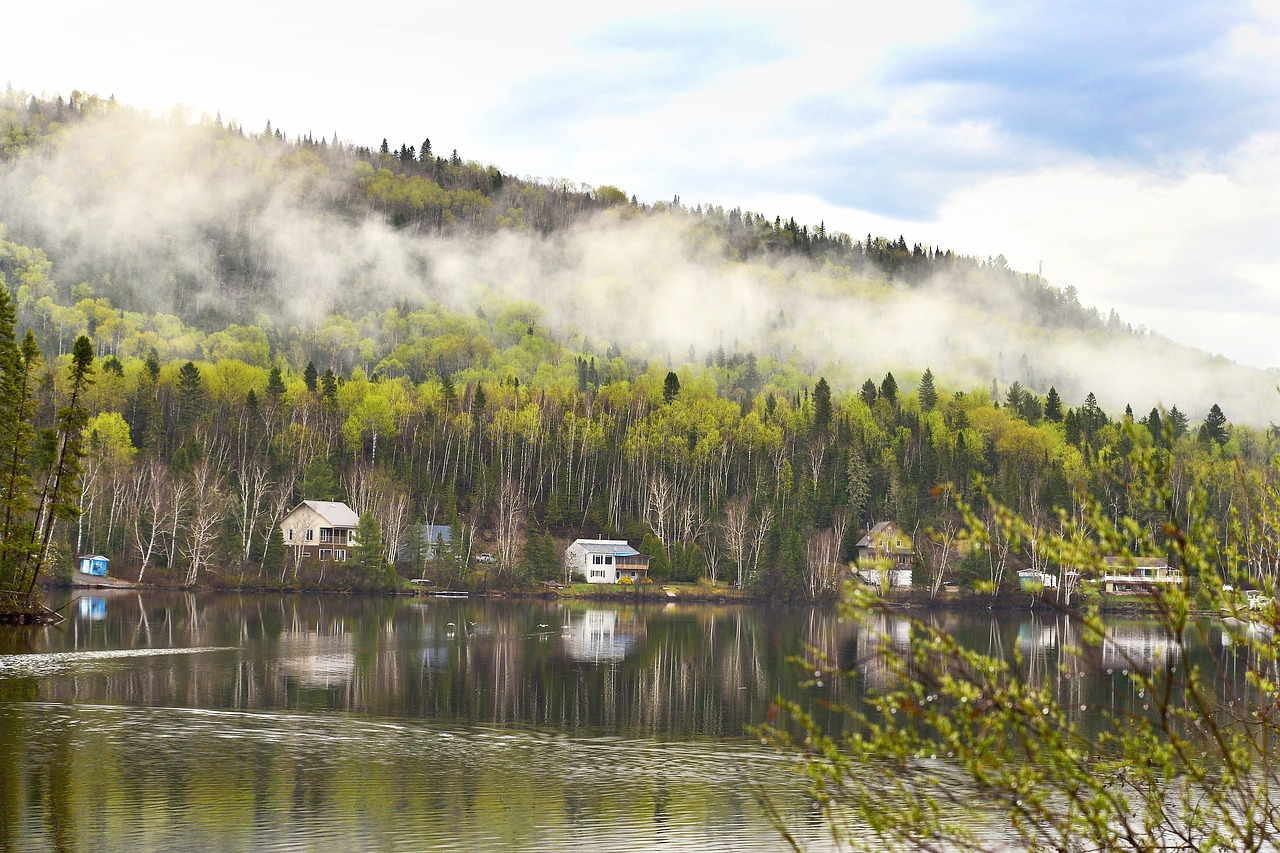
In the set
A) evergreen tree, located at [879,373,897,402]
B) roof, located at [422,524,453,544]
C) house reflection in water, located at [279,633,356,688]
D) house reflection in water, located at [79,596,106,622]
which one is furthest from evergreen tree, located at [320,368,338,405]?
house reflection in water, located at [279,633,356,688]

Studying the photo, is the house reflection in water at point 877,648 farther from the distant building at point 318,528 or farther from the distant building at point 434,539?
the distant building at point 318,528

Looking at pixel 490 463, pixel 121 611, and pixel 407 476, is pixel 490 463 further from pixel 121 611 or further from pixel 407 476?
pixel 121 611

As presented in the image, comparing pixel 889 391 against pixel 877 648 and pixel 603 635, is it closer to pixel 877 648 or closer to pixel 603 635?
pixel 603 635

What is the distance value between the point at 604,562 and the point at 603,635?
5234cm

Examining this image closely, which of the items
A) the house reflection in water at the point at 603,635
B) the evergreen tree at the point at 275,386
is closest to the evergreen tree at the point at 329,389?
the evergreen tree at the point at 275,386

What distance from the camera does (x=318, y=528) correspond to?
415 feet

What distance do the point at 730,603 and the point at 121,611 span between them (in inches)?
2285

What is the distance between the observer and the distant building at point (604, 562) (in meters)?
132

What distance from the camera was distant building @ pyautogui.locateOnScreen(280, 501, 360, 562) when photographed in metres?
126

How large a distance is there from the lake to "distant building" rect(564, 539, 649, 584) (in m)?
51.7

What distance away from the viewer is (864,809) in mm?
11117

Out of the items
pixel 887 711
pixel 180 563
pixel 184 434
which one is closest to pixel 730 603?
pixel 180 563

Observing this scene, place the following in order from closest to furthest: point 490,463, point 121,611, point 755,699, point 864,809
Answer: point 864,809, point 755,699, point 121,611, point 490,463

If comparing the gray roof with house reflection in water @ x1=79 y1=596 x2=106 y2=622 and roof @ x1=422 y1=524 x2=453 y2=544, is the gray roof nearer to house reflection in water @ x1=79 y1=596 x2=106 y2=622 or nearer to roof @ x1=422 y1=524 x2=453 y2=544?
roof @ x1=422 y1=524 x2=453 y2=544
